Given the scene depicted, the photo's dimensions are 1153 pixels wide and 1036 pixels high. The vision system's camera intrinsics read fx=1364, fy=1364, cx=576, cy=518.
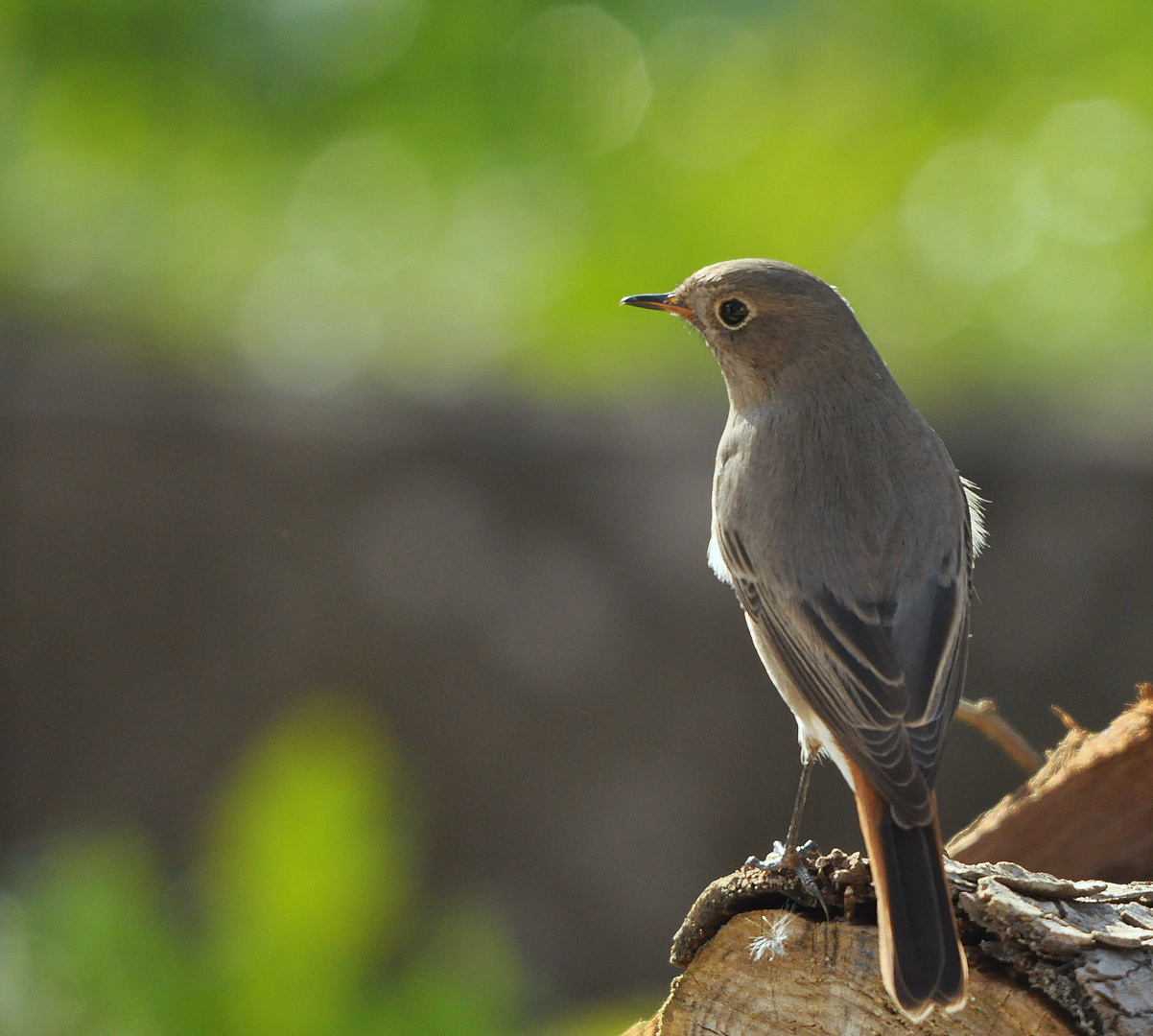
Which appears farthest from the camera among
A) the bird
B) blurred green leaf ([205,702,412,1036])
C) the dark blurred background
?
the dark blurred background

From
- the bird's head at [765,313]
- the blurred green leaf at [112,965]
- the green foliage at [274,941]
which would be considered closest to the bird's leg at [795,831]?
the bird's head at [765,313]

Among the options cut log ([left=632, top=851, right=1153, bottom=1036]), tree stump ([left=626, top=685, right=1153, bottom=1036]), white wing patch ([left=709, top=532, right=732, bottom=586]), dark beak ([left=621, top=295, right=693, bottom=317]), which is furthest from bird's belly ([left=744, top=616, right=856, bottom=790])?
dark beak ([left=621, top=295, right=693, bottom=317])

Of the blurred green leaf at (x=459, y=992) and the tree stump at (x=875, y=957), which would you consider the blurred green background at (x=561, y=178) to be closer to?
the blurred green leaf at (x=459, y=992)

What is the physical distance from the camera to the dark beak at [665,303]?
2883 mm

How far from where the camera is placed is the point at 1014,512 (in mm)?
4746

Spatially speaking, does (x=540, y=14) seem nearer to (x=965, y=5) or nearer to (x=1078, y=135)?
(x=965, y=5)

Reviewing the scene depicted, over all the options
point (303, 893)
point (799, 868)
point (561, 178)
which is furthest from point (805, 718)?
point (561, 178)

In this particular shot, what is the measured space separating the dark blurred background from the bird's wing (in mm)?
2076

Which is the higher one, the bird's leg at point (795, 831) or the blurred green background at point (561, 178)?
the blurred green background at point (561, 178)

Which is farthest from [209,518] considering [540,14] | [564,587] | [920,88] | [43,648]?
[920,88]

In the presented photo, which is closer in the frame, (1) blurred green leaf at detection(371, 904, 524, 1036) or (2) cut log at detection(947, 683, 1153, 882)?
(2) cut log at detection(947, 683, 1153, 882)

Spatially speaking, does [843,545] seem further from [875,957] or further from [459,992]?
[459,992]

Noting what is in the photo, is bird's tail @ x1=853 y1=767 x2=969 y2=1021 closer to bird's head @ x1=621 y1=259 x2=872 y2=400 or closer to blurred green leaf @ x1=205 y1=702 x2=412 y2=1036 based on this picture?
bird's head @ x1=621 y1=259 x2=872 y2=400

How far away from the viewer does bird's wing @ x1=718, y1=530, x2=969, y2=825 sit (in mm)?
2287
